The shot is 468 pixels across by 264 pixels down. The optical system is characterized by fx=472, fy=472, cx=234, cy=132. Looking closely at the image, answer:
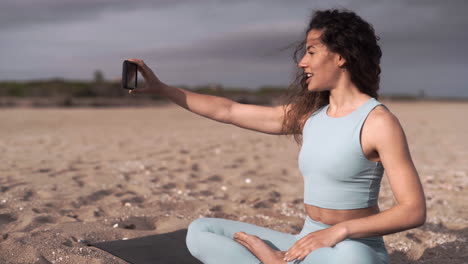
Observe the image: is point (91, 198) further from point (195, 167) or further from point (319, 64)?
point (319, 64)

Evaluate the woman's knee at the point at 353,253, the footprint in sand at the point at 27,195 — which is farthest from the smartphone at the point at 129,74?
the footprint in sand at the point at 27,195

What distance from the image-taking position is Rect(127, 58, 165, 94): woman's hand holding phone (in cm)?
245

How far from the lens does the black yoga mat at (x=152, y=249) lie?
2.81 m

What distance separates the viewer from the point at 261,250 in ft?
6.84

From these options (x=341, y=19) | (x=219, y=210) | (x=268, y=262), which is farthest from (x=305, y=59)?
(x=219, y=210)

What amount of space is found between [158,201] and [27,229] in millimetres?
1278

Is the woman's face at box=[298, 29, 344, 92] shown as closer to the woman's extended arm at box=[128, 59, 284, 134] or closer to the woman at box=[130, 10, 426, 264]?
the woman at box=[130, 10, 426, 264]

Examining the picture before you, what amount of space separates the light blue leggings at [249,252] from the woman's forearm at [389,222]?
0.05 metres

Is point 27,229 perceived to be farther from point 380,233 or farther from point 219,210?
point 380,233

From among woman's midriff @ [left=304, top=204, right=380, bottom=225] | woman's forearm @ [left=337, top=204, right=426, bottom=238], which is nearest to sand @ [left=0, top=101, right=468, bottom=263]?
woman's midriff @ [left=304, top=204, right=380, bottom=225]

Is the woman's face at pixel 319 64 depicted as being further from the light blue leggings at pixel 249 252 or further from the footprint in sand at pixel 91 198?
the footprint in sand at pixel 91 198

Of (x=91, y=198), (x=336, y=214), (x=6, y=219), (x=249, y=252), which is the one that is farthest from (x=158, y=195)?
(x=336, y=214)

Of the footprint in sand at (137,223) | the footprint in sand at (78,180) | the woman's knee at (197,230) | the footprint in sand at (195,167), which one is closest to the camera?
the woman's knee at (197,230)

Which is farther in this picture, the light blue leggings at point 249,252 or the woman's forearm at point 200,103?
the woman's forearm at point 200,103
